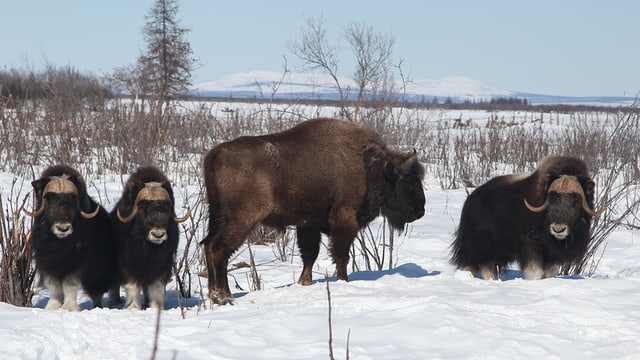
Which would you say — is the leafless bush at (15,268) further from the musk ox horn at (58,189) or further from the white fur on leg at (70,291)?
the white fur on leg at (70,291)

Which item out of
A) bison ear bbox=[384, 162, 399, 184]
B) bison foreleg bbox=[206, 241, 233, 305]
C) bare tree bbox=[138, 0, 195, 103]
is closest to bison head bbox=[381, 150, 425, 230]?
bison ear bbox=[384, 162, 399, 184]

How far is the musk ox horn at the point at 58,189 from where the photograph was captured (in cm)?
656

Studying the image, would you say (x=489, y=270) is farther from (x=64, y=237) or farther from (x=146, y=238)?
(x=64, y=237)

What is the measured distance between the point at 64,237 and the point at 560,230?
450cm

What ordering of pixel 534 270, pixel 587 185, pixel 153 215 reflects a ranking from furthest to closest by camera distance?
1. pixel 534 270
2. pixel 587 185
3. pixel 153 215

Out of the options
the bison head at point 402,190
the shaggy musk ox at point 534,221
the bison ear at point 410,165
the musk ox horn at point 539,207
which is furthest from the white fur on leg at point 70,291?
the musk ox horn at point 539,207

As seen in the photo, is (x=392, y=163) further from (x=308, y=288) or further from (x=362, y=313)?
(x=362, y=313)

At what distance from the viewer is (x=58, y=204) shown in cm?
654

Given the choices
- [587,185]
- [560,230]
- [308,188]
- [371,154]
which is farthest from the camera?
[371,154]

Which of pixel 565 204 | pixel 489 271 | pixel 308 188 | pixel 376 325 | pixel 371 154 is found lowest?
pixel 489 271

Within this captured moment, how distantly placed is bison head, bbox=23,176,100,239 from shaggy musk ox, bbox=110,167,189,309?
0.38 m

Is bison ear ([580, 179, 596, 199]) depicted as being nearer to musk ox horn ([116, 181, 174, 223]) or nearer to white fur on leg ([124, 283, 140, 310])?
musk ox horn ([116, 181, 174, 223])

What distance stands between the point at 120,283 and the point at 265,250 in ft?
12.9

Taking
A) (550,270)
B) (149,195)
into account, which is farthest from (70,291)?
(550,270)
